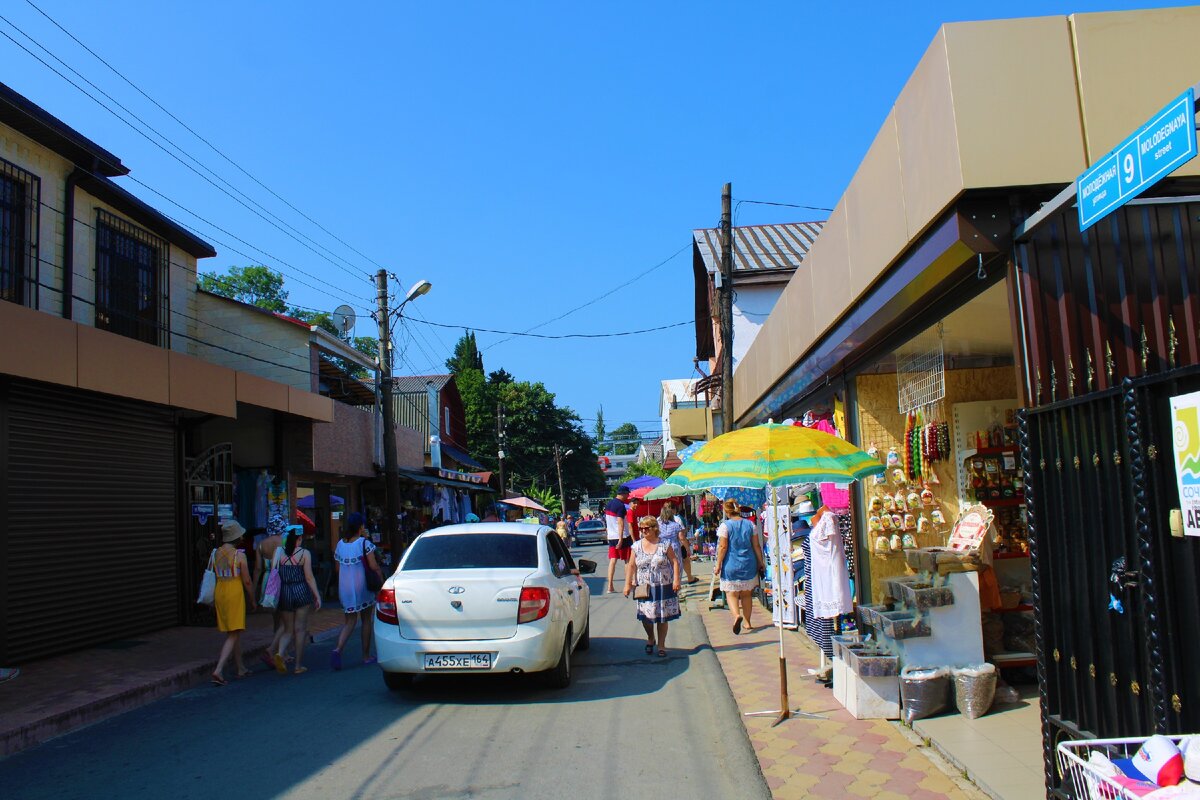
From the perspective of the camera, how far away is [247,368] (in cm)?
1938

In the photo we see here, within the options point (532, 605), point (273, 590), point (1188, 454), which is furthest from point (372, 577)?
point (1188, 454)

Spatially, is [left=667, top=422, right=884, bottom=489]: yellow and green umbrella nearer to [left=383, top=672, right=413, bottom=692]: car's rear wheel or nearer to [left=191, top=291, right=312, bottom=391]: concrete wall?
[left=383, top=672, right=413, bottom=692]: car's rear wheel

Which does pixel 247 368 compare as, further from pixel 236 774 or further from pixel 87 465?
pixel 236 774

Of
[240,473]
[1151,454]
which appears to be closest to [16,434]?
[240,473]

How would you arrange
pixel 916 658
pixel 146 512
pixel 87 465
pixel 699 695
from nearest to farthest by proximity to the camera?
pixel 916 658
pixel 699 695
pixel 87 465
pixel 146 512

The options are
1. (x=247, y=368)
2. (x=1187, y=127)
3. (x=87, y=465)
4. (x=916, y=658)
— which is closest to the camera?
(x=1187, y=127)

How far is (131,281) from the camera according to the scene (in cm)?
1535

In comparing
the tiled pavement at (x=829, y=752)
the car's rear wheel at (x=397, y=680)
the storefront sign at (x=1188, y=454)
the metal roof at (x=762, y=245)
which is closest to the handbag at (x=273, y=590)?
the car's rear wheel at (x=397, y=680)

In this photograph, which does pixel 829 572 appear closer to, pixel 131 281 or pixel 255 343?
pixel 131 281

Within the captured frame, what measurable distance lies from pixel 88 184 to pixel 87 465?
15.3 feet

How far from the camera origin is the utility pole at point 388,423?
20000 mm

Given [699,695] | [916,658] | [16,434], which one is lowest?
[699,695]

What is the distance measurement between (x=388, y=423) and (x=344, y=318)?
151 inches

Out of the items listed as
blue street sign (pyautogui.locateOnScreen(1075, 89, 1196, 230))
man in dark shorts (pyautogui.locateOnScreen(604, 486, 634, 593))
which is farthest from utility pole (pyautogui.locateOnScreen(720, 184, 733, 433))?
blue street sign (pyautogui.locateOnScreen(1075, 89, 1196, 230))
